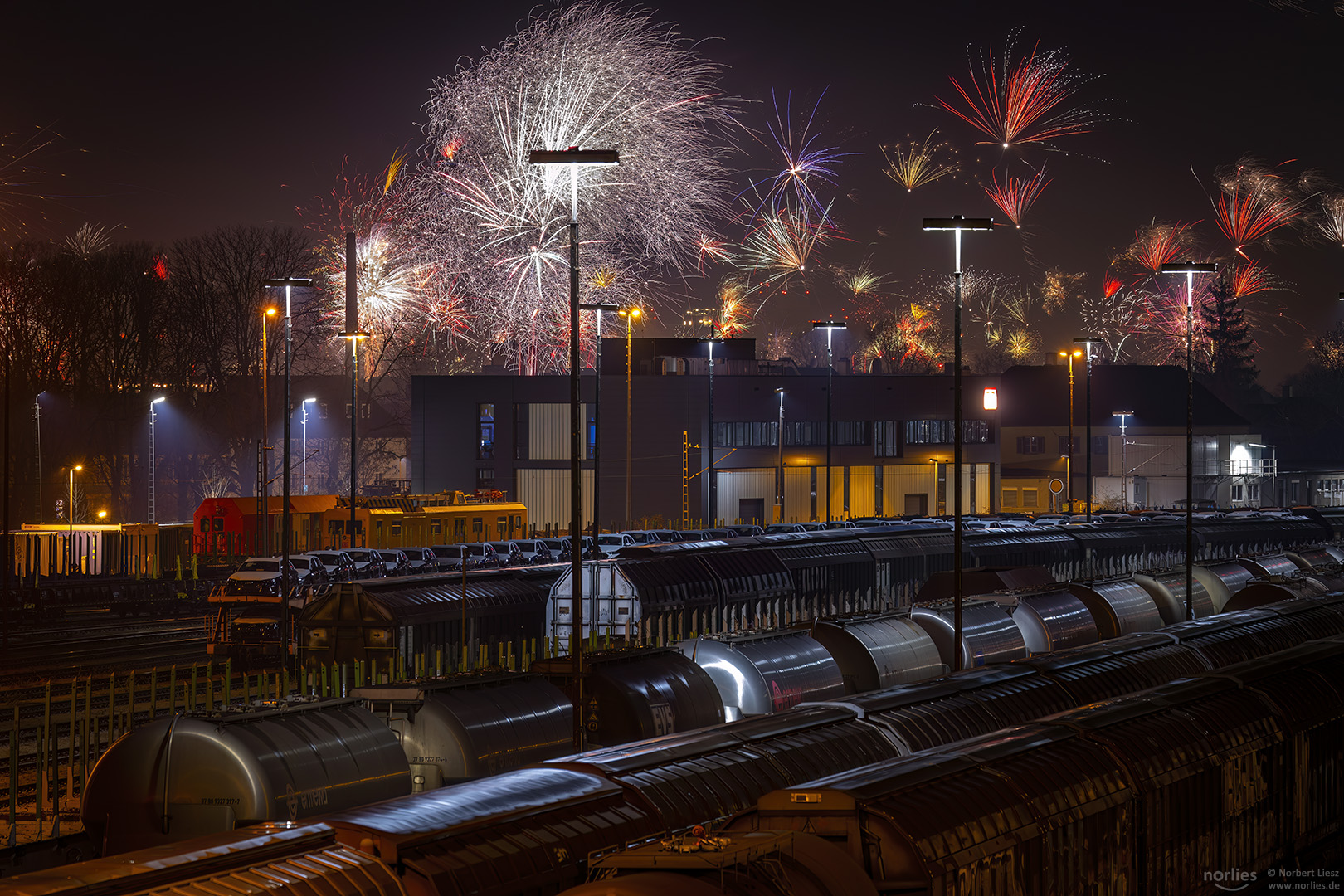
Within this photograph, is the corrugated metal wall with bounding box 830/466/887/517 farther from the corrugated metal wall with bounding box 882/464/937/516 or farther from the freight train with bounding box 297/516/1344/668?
the freight train with bounding box 297/516/1344/668

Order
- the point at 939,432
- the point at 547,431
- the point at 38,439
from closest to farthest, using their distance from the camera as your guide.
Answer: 1. the point at 38,439
2. the point at 547,431
3. the point at 939,432

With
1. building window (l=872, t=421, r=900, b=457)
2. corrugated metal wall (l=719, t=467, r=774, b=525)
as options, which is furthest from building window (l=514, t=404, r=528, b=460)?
building window (l=872, t=421, r=900, b=457)

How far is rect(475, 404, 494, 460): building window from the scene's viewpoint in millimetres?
79688

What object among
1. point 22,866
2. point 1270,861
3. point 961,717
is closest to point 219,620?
point 22,866

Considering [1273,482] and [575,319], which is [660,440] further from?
[575,319]

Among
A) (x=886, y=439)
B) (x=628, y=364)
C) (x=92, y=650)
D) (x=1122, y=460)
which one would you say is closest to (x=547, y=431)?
(x=886, y=439)

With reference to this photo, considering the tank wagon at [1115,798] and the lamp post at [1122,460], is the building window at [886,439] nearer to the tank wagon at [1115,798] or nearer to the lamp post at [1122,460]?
the lamp post at [1122,460]

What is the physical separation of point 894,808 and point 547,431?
70.4m

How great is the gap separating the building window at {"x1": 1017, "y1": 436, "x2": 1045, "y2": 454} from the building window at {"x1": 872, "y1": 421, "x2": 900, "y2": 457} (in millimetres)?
22725

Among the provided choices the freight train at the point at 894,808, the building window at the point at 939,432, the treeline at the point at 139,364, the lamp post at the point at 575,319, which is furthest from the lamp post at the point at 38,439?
the freight train at the point at 894,808

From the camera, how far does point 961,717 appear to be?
1598 centimetres

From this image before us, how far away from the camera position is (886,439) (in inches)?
3465

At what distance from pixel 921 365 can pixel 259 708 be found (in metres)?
131

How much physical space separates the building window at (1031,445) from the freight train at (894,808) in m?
89.2
